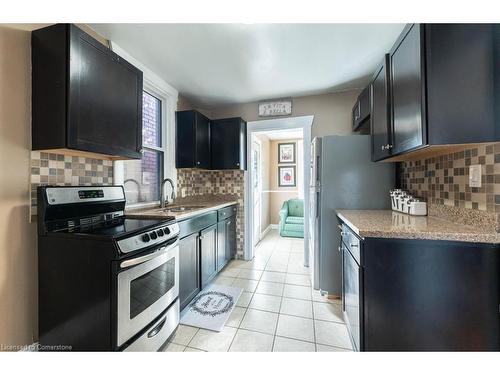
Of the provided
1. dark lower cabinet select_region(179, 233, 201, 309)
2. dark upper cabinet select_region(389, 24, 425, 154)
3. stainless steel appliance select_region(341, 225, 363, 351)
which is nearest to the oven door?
dark lower cabinet select_region(179, 233, 201, 309)

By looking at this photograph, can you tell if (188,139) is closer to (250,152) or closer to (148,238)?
(250,152)

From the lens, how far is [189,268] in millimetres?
1981

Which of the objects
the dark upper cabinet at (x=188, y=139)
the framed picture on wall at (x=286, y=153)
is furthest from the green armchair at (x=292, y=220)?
the dark upper cabinet at (x=188, y=139)

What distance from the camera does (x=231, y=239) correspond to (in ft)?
10.2

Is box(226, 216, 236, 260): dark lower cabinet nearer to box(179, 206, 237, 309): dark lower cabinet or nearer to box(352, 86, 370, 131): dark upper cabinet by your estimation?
box(179, 206, 237, 309): dark lower cabinet

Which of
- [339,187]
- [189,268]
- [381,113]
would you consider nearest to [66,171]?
[189,268]

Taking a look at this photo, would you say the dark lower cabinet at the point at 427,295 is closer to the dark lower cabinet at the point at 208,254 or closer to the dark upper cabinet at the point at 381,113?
the dark upper cabinet at the point at 381,113

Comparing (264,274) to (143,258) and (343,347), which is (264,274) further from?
(143,258)

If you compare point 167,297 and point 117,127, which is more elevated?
point 117,127

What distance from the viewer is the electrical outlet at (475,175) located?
1.19 metres

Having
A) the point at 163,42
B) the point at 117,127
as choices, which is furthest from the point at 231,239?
the point at 163,42

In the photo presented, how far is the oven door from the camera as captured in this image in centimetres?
113

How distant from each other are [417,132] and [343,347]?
1.57 m
